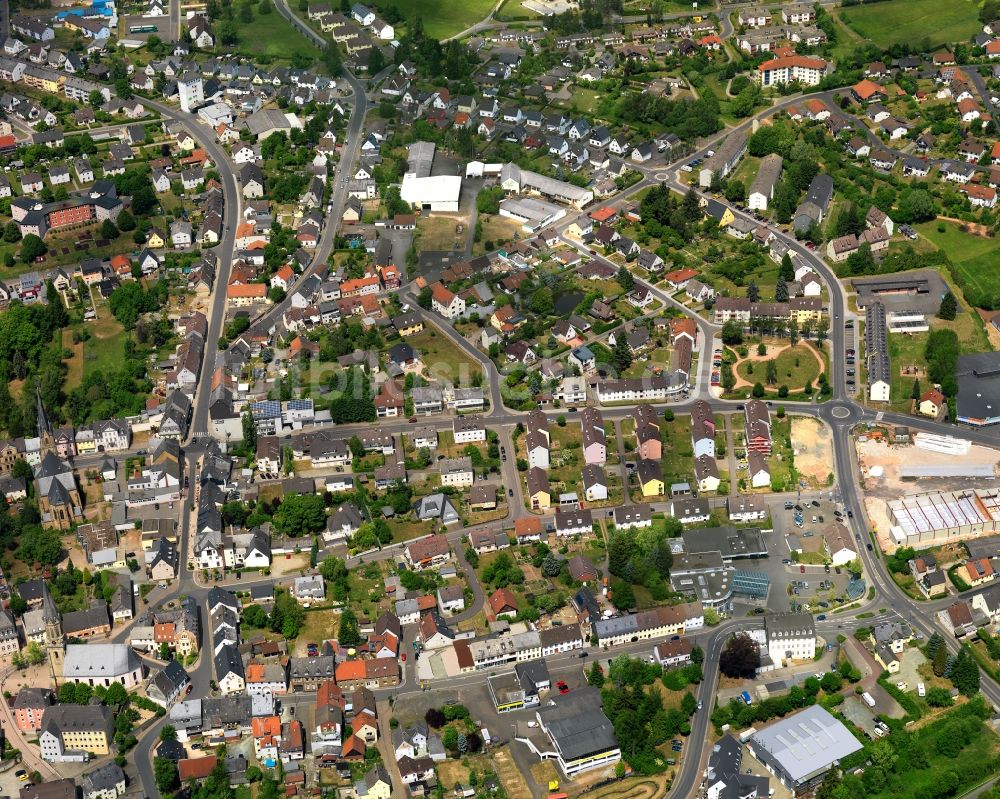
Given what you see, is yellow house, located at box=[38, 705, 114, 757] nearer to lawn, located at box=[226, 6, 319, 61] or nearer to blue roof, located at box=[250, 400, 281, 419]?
blue roof, located at box=[250, 400, 281, 419]

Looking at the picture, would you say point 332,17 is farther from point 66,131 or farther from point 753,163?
point 753,163

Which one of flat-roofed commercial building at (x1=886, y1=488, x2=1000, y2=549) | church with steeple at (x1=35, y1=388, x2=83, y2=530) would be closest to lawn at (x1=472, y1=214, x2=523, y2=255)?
church with steeple at (x1=35, y1=388, x2=83, y2=530)

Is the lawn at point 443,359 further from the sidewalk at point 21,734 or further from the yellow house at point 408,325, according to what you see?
the sidewalk at point 21,734

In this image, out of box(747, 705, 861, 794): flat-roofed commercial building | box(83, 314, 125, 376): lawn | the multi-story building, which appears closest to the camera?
box(747, 705, 861, 794): flat-roofed commercial building

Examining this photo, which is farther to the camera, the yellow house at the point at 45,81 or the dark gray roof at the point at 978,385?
the yellow house at the point at 45,81

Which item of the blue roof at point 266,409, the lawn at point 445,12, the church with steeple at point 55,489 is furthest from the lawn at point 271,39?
the church with steeple at point 55,489

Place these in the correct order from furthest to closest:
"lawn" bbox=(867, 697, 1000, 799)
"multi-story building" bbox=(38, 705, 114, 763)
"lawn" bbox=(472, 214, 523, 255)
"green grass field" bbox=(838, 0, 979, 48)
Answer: "green grass field" bbox=(838, 0, 979, 48)
"lawn" bbox=(472, 214, 523, 255)
"multi-story building" bbox=(38, 705, 114, 763)
"lawn" bbox=(867, 697, 1000, 799)
